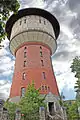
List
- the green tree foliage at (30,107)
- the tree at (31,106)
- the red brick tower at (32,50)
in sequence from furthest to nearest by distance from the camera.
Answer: the red brick tower at (32,50) → the tree at (31,106) → the green tree foliage at (30,107)

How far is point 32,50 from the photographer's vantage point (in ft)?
93.8

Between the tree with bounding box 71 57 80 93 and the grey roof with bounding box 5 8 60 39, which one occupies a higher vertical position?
the grey roof with bounding box 5 8 60 39

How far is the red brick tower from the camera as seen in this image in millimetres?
25844

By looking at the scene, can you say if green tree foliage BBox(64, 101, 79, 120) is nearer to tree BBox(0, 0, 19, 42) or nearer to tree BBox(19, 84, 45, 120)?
tree BBox(19, 84, 45, 120)

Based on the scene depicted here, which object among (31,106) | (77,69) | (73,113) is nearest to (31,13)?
(77,69)

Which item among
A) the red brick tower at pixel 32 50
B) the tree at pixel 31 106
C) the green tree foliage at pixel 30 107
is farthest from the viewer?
the red brick tower at pixel 32 50

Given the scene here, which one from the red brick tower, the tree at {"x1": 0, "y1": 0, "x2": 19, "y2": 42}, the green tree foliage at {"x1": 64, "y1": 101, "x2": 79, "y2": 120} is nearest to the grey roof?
the red brick tower

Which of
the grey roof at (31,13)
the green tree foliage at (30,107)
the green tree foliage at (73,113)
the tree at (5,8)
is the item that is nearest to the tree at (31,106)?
the green tree foliage at (30,107)

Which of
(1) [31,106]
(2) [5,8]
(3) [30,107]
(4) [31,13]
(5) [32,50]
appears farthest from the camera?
(4) [31,13]

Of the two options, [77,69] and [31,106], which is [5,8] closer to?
[31,106]

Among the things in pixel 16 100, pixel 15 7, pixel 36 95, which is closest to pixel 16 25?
pixel 16 100

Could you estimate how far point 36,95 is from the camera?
62.5ft

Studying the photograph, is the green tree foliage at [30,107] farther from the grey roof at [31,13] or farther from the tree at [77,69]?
the grey roof at [31,13]

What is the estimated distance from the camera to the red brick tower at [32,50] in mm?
25844
